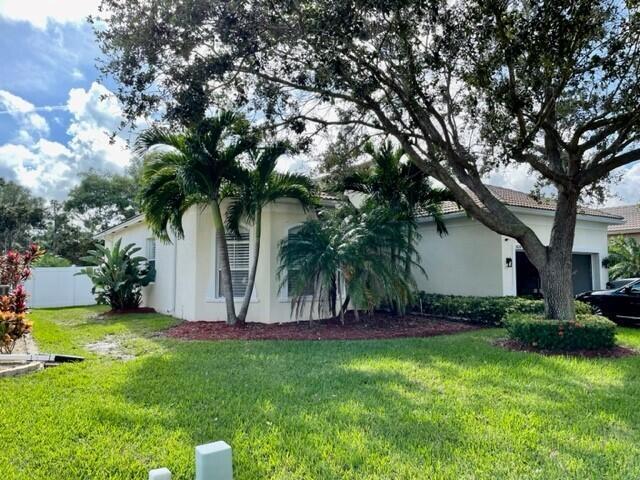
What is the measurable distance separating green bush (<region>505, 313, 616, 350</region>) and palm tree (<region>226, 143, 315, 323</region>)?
6472mm

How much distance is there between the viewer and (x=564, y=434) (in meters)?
4.54

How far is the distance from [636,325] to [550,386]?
31.9 feet

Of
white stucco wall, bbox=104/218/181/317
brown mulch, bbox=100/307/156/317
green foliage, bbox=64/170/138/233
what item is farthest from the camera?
green foliage, bbox=64/170/138/233

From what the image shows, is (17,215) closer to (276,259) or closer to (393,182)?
(276,259)

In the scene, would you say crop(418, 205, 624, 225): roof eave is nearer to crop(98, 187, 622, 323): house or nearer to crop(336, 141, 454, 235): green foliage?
crop(98, 187, 622, 323): house

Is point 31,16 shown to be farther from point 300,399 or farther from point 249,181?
point 300,399

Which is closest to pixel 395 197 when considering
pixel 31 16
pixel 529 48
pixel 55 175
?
pixel 529 48

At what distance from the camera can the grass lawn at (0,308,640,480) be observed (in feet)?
12.6

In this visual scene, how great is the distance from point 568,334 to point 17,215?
3933cm

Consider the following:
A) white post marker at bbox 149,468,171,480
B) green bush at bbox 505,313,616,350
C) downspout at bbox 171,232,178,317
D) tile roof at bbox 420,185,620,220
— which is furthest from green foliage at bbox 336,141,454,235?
white post marker at bbox 149,468,171,480

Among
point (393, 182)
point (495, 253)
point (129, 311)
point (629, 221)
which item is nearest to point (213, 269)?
point (129, 311)

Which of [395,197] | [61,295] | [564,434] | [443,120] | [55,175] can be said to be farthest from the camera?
[55,175]

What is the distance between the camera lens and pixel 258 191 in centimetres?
1128

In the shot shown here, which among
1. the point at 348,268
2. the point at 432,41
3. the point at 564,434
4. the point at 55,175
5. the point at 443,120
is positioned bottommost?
the point at 564,434
